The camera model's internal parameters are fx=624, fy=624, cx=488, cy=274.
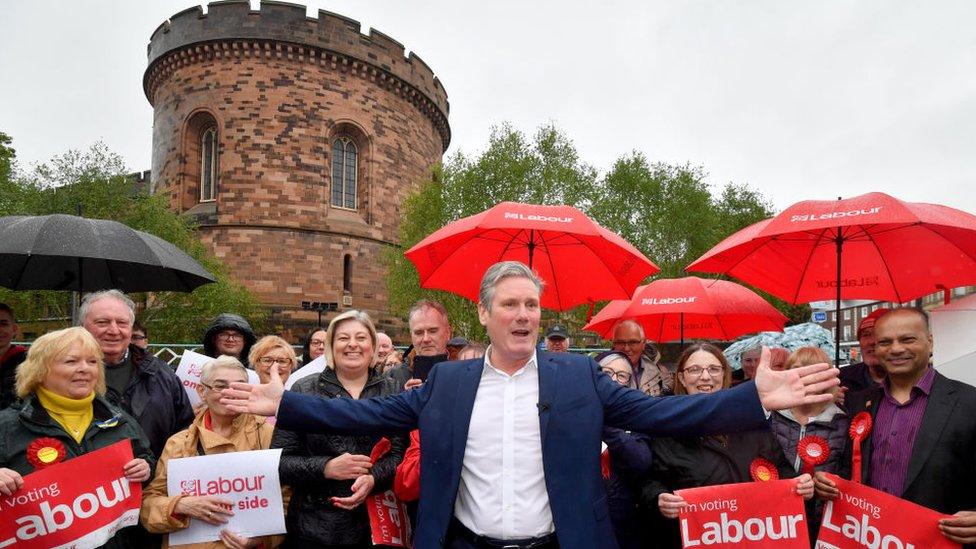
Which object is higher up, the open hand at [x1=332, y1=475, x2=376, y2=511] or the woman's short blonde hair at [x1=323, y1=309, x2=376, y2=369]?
the woman's short blonde hair at [x1=323, y1=309, x2=376, y2=369]

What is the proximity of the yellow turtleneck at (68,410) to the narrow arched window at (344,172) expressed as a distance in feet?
84.3

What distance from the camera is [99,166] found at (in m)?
23.7

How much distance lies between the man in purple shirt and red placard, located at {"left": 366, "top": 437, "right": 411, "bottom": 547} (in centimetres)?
236

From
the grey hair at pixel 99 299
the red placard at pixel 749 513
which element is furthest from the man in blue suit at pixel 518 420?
the grey hair at pixel 99 299

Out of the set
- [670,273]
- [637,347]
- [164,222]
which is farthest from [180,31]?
[637,347]

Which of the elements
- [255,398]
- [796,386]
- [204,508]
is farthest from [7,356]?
[796,386]

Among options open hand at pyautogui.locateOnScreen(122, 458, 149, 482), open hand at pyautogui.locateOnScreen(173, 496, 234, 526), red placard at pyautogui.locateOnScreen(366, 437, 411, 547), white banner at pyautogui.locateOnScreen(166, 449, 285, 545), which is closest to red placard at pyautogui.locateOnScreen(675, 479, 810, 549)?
red placard at pyautogui.locateOnScreen(366, 437, 411, 547)

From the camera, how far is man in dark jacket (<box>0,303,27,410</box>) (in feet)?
15.1

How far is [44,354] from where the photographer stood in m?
3.49

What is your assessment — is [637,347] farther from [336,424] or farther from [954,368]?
[336,424]

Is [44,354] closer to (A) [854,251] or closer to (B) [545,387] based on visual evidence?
(B) [545,387]

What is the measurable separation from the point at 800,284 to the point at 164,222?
23105mm

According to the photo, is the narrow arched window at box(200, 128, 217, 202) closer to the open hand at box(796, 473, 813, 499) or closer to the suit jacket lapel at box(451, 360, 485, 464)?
the suit jacket lapel at box(451, 360, 485, 464)

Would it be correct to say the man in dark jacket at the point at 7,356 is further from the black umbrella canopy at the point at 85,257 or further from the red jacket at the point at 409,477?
the red jacket at the point at 409,477
